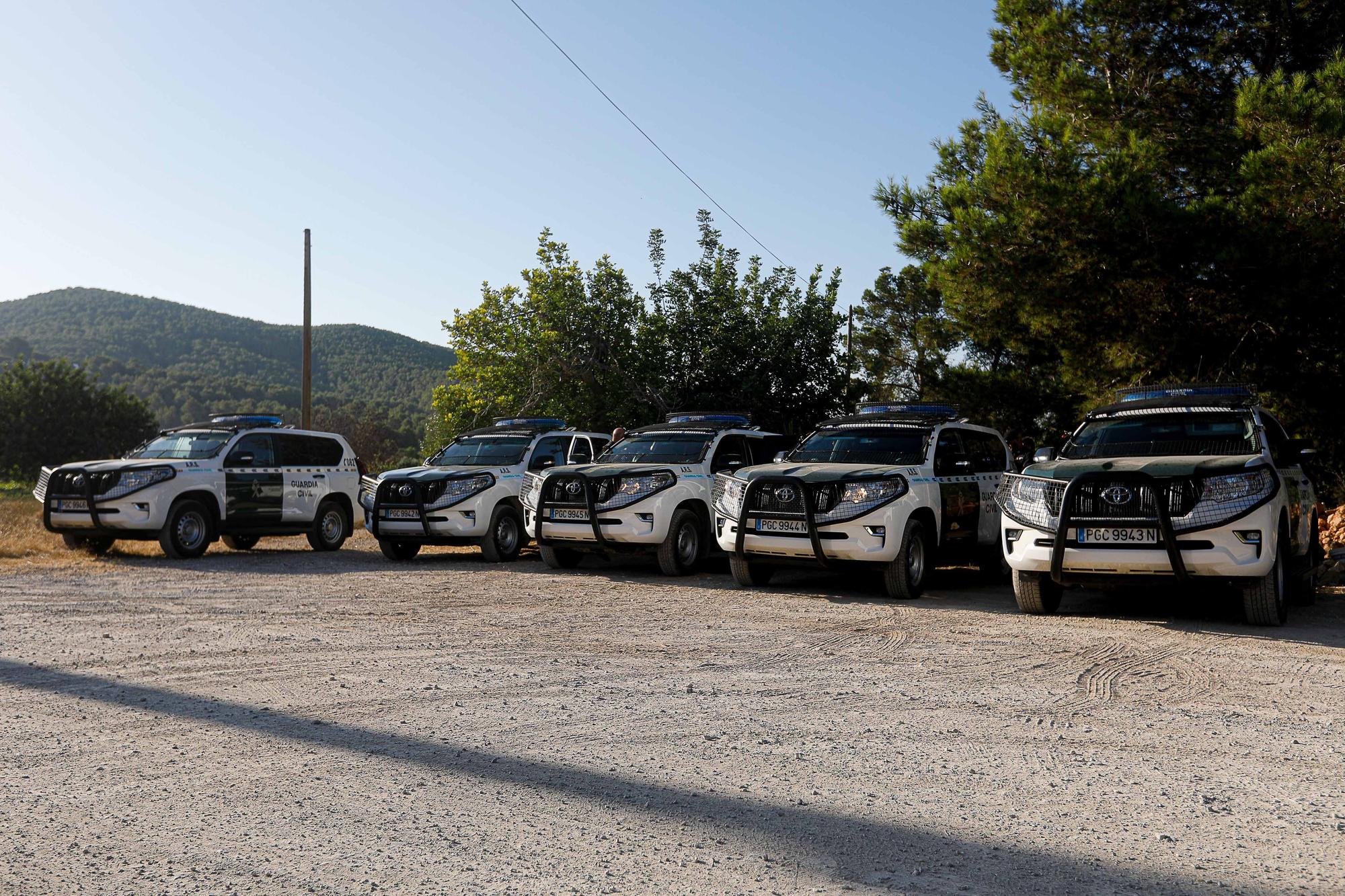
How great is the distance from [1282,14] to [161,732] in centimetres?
1886

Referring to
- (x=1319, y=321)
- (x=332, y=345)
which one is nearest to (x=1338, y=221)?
(x=1319, y=321)

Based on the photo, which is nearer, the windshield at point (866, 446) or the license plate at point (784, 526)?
the license plate at point (784, 526)

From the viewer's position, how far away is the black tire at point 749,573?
12.6 m

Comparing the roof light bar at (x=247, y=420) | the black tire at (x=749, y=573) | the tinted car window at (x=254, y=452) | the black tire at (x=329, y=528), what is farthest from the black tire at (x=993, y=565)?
the roof light bar at (x=247, y=420)

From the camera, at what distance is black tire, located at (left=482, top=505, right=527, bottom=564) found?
15.7 metres

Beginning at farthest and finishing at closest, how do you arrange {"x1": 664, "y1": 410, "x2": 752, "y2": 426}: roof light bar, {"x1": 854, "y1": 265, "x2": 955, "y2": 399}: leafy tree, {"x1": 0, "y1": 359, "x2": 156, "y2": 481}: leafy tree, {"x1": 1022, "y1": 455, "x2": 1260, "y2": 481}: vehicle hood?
{"x1": 0, "y1": 359, "x2": 156, "y2": 481}: leafy tree → {"x1": 854, "y1": 265, "x2": 955, "y2": 399}: leafy tree → {"x1": 664, "y1": 410, "x2": 752, "y2": 426}: roof light bar → {"x1": 1022, "y1": 455, "x2": 1260, "y2": 481}: vehicle hood

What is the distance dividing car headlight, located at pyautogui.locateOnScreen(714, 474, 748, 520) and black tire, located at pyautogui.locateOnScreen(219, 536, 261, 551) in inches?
367

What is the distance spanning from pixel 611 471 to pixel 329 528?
6.37 metres

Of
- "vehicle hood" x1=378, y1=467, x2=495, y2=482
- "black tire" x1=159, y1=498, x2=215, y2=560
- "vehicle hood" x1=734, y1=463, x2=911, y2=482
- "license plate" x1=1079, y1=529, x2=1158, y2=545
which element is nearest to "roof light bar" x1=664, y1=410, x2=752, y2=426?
"vehicle hood" x1=378, y1=467, x2=495, y2=482

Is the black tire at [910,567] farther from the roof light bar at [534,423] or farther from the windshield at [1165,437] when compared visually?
the roof light bar at [534,423]

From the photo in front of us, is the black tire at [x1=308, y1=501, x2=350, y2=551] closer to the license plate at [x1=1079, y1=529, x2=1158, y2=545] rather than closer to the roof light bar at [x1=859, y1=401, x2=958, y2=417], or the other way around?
the roof light bar at [x1=859, y1=401, x2=958, y2=417]

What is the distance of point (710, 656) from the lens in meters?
8.19

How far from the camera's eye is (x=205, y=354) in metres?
94.1

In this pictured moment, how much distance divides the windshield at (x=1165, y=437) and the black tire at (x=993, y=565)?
2084 millimetres
